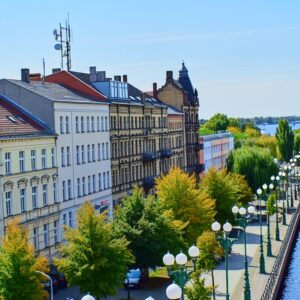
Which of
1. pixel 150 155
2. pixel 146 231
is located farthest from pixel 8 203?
pixel 150 155

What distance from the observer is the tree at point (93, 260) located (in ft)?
128

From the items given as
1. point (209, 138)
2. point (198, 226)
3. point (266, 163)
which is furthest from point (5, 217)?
point (209, 138)

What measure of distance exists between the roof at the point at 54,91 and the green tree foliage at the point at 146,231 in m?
12.2

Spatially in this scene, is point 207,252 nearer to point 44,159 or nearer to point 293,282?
point 293,282

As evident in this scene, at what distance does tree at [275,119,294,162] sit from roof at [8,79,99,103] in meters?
96.9

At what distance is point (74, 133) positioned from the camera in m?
59.1

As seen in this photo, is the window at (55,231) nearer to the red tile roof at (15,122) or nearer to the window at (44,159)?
the window at (44,159)

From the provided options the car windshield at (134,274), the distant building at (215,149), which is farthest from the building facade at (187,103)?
the car windshield at (134,274)

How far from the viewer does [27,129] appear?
51.2 m

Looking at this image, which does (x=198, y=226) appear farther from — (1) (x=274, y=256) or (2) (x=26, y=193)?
(2) (x=26, y=193)

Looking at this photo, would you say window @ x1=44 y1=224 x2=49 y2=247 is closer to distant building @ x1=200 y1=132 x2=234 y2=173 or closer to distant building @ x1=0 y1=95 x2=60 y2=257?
distant building @ x1=0 y1=95 x2=60 y2=257

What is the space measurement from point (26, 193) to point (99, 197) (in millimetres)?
15600

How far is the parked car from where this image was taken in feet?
157

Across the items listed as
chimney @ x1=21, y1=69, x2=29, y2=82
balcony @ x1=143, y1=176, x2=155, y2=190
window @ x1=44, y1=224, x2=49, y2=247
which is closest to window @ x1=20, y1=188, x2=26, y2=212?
window @ x1=44, y1=224, x2=49, y2=247
